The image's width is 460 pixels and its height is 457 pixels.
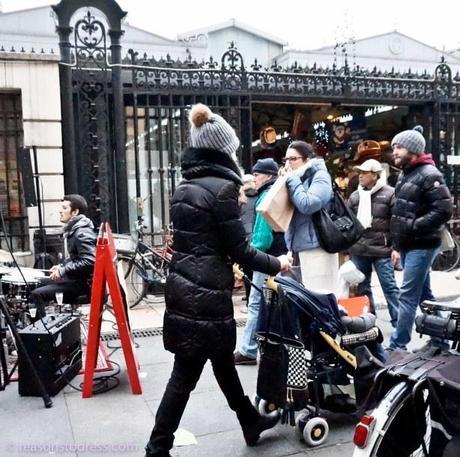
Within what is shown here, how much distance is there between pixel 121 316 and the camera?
4.26 meters

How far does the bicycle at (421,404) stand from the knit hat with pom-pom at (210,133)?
1.40 metres

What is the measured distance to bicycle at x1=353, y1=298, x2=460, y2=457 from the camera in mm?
2309

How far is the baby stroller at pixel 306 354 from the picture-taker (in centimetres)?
340

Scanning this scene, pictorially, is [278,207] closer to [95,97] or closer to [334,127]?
[95,97]

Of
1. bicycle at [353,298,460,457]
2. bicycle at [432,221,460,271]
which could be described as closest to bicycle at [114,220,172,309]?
bicycle at [432,221,460,271]

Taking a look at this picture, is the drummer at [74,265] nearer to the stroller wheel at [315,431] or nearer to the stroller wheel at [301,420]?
the stroller wheel at [301,420]

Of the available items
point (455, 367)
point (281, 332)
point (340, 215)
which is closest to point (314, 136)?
point (340, 215)

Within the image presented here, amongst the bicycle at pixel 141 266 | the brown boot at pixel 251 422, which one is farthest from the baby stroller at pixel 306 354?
the bicycle at pixel 141 266

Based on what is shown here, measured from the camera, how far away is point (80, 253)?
203 inches

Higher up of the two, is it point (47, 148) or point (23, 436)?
point (47, 148)

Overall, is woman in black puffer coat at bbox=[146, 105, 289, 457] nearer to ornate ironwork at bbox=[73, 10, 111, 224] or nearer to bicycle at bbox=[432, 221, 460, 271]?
ornate ironwork at bbox=[73, 10, 111, 224]

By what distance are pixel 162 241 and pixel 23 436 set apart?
17.4 feet

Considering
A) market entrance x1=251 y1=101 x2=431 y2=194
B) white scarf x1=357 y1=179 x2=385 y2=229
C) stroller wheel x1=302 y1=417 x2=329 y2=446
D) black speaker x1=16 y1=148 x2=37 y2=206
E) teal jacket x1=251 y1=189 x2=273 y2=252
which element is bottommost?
stroller wheel x1=302 y1=417 x2=329 y2=446

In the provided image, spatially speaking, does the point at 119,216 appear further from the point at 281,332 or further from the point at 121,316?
the point at 281,332
